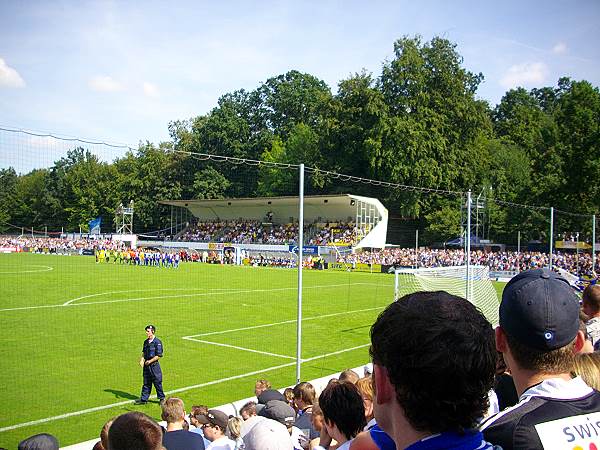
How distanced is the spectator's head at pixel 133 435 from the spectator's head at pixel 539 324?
79.1 inches

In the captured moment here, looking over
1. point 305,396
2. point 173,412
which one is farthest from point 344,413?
point 173,412

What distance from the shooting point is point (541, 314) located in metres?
1.88

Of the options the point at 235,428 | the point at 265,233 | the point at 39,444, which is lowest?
the point at 235,428

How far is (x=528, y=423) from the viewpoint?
176 centimetres

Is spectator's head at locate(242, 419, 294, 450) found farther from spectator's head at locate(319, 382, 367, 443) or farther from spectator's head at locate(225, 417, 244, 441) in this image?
spectator's head at locate(225, 417, 244, 441)

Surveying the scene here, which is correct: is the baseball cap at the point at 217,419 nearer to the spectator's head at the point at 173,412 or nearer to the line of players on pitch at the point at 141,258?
the spectator's head at the point at 173,412

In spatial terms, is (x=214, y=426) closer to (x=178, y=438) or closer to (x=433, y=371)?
(x=178, y=438)

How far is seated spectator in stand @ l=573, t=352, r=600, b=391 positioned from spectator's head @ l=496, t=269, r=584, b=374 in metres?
0.53

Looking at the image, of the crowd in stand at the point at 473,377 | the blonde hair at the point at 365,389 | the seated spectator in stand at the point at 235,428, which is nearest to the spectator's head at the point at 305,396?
the seated spectator in stand at the point at 235,428

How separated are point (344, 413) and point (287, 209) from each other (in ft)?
124

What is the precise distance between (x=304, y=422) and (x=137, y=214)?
1961cm

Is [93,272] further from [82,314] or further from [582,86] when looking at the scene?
[582,86]

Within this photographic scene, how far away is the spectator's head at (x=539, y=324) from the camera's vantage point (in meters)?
1.88

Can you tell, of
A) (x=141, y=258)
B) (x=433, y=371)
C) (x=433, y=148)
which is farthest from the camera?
(x=433, y=148)
